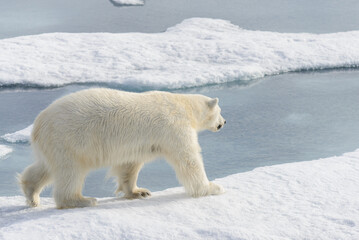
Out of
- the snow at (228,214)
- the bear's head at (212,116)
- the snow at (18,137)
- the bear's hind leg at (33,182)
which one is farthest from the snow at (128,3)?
the bear's hind leg at (33,182)

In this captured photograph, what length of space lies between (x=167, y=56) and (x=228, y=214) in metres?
5.96

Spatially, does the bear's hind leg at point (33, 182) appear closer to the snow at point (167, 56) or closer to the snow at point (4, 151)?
the snow at point (4, 151)

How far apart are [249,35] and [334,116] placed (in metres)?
3.80

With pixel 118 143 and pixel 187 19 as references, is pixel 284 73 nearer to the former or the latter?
pixel 187 19

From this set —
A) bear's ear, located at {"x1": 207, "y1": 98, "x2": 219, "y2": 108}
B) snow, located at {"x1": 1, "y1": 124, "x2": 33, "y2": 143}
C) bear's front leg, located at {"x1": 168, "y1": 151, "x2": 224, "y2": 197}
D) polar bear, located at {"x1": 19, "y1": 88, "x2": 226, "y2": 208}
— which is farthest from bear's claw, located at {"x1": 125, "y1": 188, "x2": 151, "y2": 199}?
snow, located at {"x1": 1, "y1": 124, "x2": 33, "y2": 143}

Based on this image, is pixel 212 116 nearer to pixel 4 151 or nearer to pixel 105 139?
pixel 105 139

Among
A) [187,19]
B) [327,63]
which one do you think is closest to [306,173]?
[327,63]

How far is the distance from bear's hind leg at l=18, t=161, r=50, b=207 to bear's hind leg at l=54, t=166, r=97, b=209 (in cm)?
25

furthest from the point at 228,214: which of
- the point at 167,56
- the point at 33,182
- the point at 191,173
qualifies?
the point at 167,56

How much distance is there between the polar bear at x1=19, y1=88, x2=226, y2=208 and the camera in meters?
3.76

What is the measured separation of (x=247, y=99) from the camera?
7812mm

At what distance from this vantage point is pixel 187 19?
1182cm

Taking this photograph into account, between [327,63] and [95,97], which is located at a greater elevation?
[95,97]

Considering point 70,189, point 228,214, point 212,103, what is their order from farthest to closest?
point 212,103
point 70,189
point 228,214
